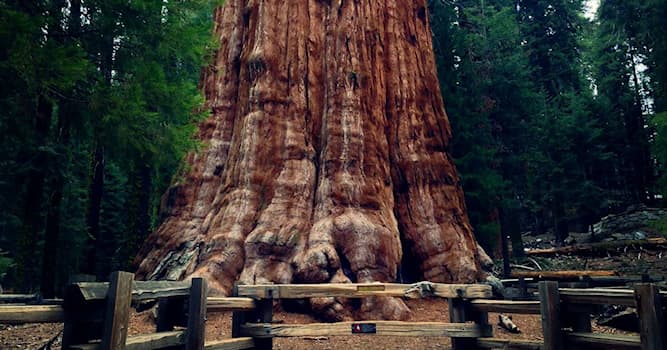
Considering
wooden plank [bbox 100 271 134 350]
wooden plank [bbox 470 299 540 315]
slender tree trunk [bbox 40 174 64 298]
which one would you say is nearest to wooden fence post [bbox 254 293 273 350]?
wooden plank [bbox 100 271 134 350]

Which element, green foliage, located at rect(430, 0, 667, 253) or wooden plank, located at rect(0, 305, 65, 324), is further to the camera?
green foliage, located at rect(430, 0, 667, 253)

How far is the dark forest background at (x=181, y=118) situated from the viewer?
28.0ft

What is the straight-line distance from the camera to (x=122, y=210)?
29.2m

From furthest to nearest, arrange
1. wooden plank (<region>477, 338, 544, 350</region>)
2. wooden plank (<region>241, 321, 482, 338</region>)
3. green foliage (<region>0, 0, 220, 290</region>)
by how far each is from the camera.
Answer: wooden plank (<region>241, 321, 482, 338</region>) < green foliage (<region>0, 0, 220, 290</region>) < wooden plank (<region>477, 338, 544, 350</region>)

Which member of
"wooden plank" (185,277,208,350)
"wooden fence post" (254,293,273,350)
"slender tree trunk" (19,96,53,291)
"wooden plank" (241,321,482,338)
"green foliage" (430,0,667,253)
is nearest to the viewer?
"wooden plank" (185,277,208,350)

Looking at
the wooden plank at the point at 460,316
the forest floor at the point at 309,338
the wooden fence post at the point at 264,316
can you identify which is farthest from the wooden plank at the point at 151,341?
the wooden plank at the point at 460,316

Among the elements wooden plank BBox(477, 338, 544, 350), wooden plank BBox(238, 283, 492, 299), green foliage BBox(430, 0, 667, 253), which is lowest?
wooden plank BBox(477, 338, 544, 350)

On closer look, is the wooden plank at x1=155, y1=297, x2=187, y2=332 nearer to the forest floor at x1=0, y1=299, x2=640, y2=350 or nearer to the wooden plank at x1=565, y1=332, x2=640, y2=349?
the forest floor at x1=0, y1=299, x2=640, y2=350

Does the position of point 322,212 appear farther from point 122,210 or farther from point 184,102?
point 122,210

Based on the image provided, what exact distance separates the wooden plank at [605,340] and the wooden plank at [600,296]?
0.43 metres

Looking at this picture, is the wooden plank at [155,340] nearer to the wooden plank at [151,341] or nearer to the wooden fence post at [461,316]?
the wooden plank at [151,341]

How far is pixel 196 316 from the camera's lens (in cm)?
620

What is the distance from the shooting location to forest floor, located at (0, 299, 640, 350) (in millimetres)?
8820

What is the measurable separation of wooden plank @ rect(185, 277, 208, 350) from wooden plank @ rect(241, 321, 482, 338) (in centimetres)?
150
